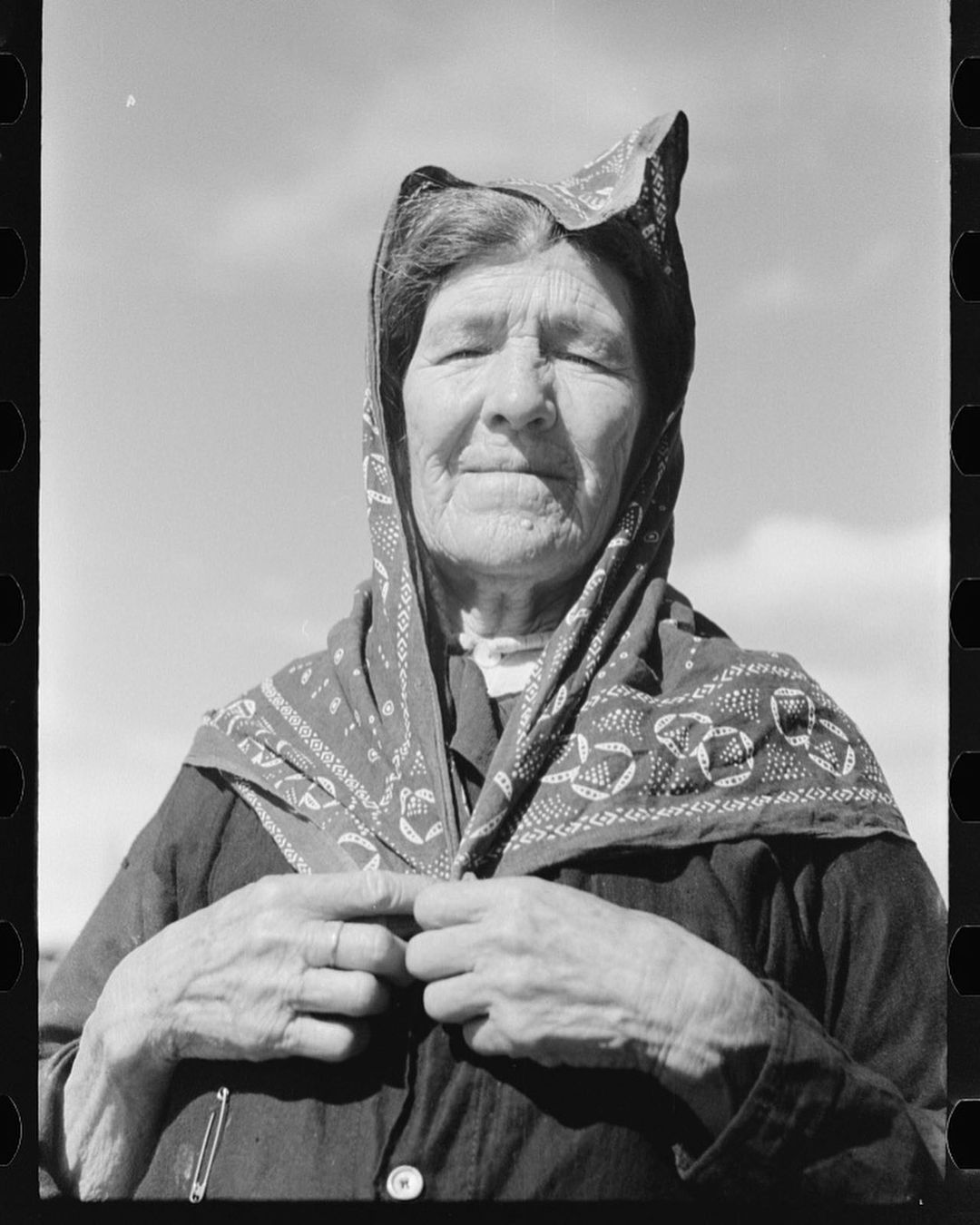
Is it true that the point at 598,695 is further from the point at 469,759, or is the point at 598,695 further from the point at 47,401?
the point at 47,401

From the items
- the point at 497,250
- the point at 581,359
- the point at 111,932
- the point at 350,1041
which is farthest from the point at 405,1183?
the point at 497,250

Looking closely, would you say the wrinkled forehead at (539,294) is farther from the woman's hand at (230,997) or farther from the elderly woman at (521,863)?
the woman's hand at (230,997)

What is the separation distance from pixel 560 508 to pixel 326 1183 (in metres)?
1.14

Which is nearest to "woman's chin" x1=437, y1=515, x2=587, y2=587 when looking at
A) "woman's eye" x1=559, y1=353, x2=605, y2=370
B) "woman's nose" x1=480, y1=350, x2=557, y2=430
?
"woman's nose" x1=480, y1=350, x2=557, y2=430

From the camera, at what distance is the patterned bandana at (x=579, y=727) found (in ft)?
9.02

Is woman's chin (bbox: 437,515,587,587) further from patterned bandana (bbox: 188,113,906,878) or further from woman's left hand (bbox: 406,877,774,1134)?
woman's left hand (bbox: 406,877,774,1134)

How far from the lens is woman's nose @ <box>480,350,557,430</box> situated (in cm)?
293

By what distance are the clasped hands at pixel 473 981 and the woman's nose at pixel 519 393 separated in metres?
0.78

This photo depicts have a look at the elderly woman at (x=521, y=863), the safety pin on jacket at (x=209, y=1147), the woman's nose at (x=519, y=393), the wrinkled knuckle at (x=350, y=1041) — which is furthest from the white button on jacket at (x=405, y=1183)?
the woman's nose at (x=519, y=393)

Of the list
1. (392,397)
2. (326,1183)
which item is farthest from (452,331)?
(326,1183)

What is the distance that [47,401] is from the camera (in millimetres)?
3176

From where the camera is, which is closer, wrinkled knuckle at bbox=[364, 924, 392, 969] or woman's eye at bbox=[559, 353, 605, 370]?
wrinkled knuckle at bbox=[364, 924, 392, 969]

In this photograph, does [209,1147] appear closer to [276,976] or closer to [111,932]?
[276,976]

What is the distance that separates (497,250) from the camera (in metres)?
3.01
